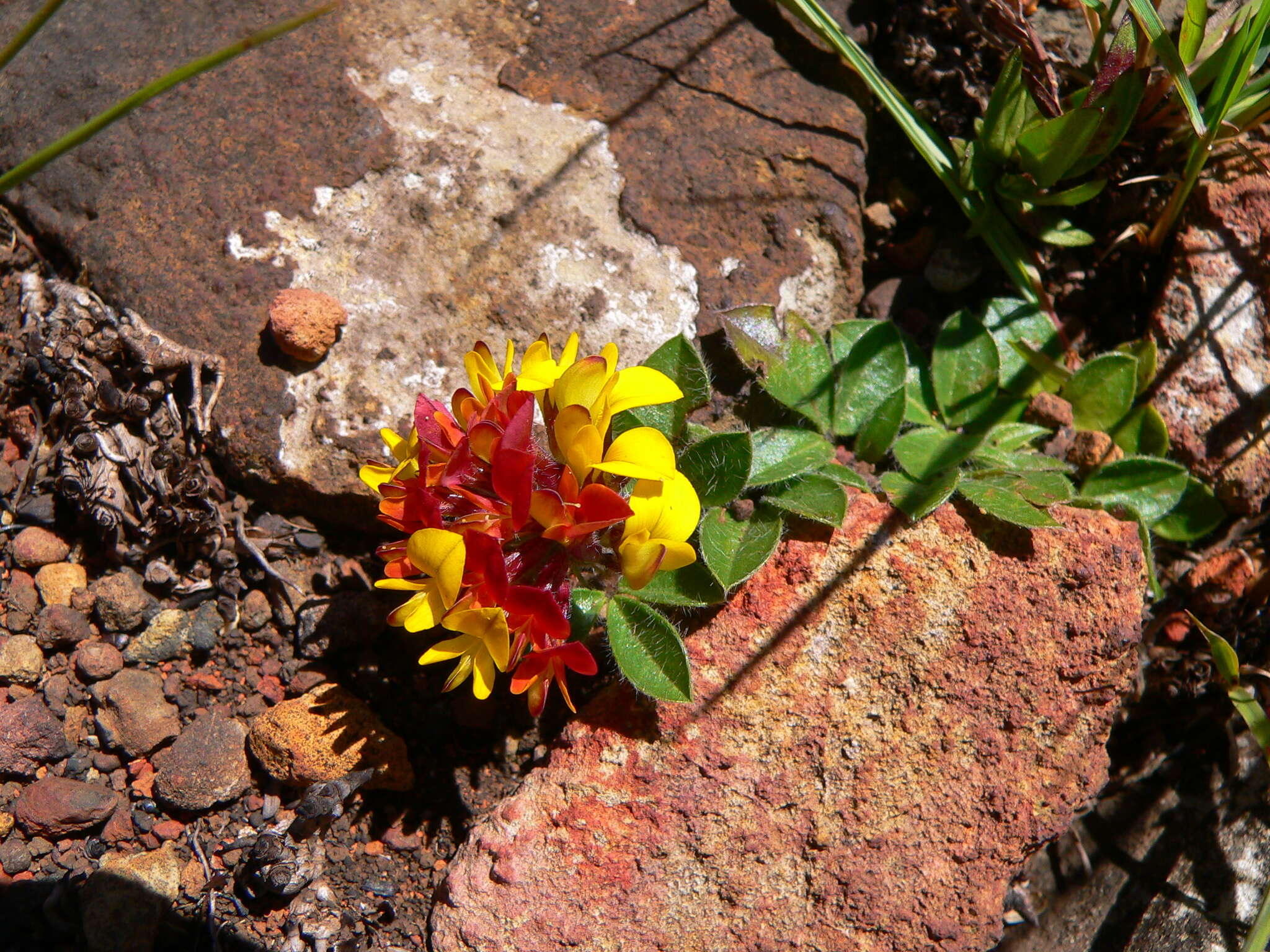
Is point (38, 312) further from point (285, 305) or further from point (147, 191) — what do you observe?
point (285, 305)

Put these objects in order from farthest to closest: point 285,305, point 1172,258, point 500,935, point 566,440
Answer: point 1172,258 → point 285,305 → point 500,935 → point 566,440

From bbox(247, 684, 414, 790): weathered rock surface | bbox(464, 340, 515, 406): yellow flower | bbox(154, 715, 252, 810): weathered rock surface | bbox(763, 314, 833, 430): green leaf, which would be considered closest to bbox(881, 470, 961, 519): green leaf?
bbox(763, 314, 833, 430): green leaf

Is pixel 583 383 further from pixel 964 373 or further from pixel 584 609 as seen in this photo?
pixel 964 373

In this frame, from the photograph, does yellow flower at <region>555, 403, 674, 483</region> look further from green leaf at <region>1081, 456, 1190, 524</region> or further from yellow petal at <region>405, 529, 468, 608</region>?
green leaf at <region>1081, 456, 1190, 524</region>

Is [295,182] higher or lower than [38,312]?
higher

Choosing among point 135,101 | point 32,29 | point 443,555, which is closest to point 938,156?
point 443,555

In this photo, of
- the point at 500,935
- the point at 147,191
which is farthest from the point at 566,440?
the point at 147,191
